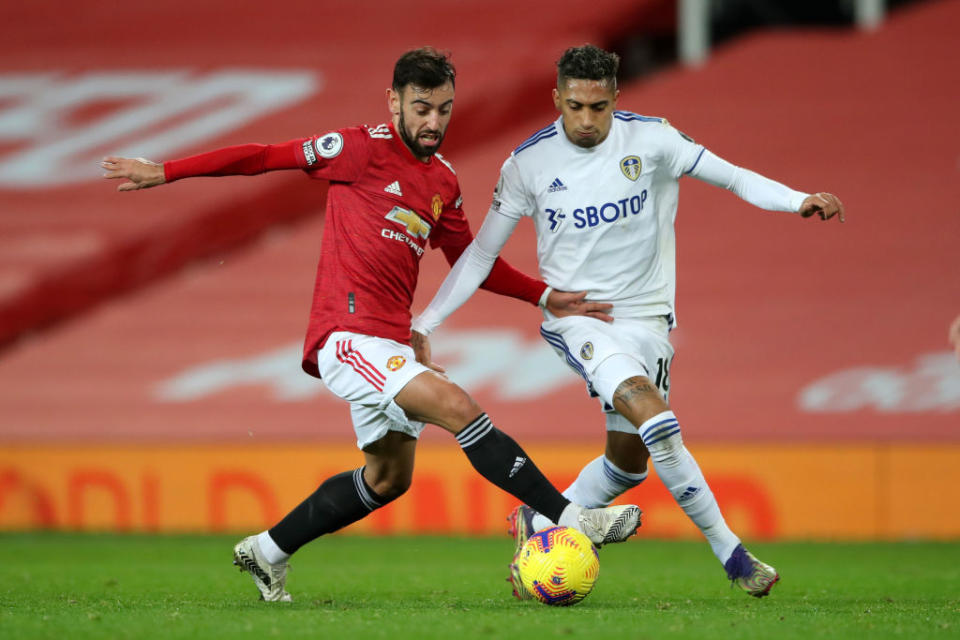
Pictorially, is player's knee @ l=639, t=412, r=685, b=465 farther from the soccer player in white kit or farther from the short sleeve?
the short sleeve

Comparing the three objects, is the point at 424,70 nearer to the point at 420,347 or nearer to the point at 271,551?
the point at 420,347

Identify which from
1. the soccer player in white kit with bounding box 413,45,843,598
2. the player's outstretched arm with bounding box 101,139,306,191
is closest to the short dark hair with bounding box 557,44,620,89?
the soccer player in white kit with bounding box 413,45,843,598

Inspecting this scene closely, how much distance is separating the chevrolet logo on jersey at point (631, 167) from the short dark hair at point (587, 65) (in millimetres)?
340

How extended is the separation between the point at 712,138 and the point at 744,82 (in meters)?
1.02

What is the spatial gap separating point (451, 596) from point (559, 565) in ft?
3.19

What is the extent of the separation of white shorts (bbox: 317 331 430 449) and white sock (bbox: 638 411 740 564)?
38.0 inches

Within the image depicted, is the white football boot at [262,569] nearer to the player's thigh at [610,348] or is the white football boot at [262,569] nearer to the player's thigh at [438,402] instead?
the player's thigh at [438,402]

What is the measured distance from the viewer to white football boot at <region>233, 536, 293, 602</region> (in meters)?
5.42

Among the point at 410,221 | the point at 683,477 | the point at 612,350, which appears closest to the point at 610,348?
the point at 612,350

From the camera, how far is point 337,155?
537 centimetres

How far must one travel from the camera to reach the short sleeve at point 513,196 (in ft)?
19.0

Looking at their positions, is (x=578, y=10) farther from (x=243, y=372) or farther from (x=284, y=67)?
(x=243, y=372)

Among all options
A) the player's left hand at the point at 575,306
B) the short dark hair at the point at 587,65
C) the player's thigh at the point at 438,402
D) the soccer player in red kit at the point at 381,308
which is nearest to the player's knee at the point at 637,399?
the soccer player in red kit at the point at 381,308

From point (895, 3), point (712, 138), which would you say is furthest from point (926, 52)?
point (712, 138)
